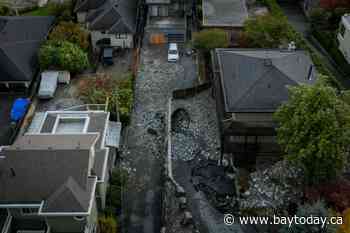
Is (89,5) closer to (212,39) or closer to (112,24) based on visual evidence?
(112,24)

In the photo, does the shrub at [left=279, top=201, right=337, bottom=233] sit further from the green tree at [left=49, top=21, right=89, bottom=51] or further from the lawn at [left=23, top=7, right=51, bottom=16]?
the lawn at [left=23, top=7, right=51, bottom=16]

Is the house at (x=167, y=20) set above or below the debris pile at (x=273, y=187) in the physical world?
above

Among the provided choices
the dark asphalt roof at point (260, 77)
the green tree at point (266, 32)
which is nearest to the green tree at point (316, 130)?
the dark asphalt roof at point (260, 77)

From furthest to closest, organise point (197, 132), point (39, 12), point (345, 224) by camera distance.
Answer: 1. point (39, 12)
2. point (197, 132)
3. point (345, 224)

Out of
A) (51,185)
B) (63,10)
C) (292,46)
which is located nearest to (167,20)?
(63,10)

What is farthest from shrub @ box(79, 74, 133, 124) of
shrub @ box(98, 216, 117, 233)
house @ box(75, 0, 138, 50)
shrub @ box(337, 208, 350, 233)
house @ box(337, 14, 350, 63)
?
house @ box(337, 14, 350, 63)

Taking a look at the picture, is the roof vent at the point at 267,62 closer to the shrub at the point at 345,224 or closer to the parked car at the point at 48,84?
the shrub at the point at 345,224
